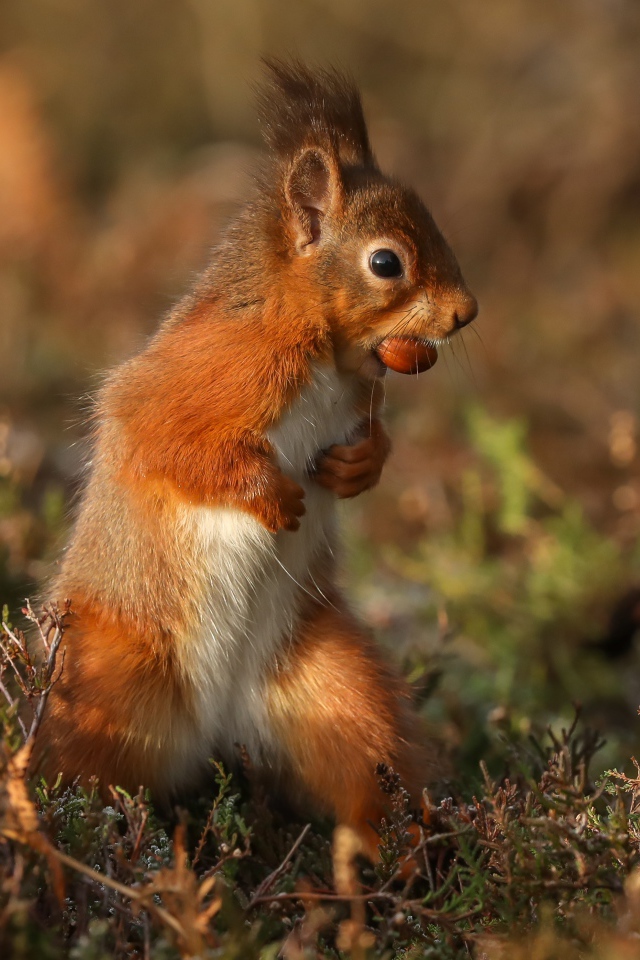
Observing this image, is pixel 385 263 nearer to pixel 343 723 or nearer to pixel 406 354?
pixel 406 354

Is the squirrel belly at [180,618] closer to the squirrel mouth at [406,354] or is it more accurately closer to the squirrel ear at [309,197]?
the squirrel mouth at [406,354]

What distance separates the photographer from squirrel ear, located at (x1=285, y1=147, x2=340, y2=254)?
8.87 ft

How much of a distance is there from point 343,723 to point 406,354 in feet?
3.14

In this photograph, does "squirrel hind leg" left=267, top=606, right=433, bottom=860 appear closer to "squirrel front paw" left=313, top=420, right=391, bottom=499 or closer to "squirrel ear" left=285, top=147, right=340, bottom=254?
"squirrel front paw" left=313, top=420, right=391, bottom=499

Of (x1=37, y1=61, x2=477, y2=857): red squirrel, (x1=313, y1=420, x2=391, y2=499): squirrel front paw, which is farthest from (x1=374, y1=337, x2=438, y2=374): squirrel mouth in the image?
(x1=313, y1=420, x2=391, y2=499): squirrel front paw

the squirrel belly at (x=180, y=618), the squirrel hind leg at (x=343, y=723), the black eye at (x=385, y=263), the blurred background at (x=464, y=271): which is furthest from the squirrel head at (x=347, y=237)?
the squirrel hind leg at (x=343, y=723)

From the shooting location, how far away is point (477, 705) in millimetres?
3932

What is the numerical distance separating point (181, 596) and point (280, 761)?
1.83 ft

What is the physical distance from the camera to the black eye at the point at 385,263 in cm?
264

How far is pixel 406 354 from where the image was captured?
2.70m

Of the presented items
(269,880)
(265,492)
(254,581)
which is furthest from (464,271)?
(269,880)

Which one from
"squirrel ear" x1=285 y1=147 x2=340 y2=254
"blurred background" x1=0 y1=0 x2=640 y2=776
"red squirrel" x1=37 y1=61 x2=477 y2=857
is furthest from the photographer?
"blurred background" x1=0 y1=0 x2=640 y2=776

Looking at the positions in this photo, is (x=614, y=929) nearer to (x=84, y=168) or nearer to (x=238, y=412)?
(x=238, y=412)

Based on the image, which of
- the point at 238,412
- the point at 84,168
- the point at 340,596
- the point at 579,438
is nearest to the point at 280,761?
the point at 340,596
